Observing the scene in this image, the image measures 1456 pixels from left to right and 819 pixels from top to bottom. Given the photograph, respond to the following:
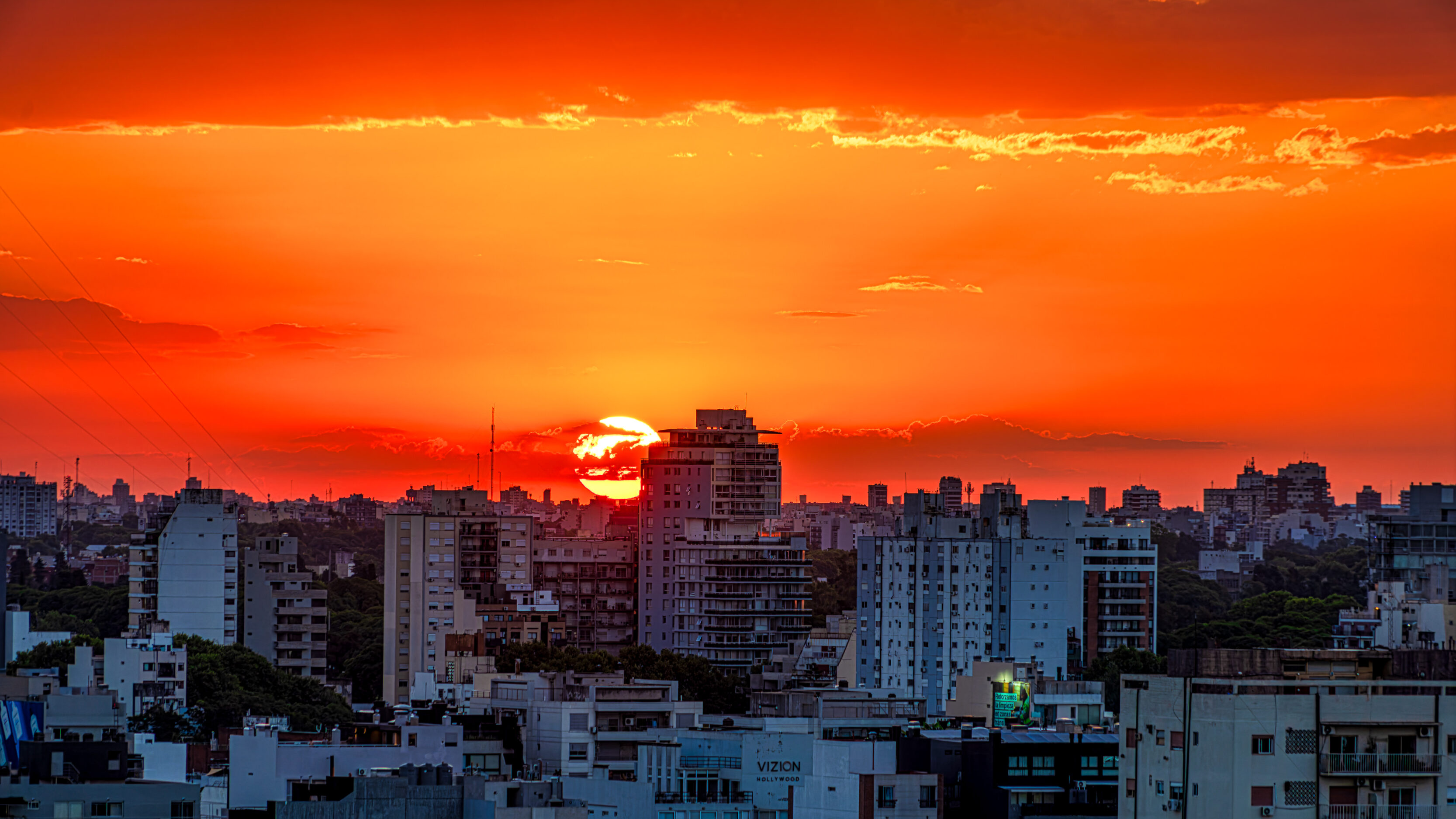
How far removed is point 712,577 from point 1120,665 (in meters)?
34.7

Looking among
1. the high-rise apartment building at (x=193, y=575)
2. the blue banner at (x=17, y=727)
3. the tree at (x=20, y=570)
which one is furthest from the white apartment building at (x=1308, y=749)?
the tree at (x=20, y=570)

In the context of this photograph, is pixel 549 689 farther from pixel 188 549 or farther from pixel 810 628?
pixel 810 628

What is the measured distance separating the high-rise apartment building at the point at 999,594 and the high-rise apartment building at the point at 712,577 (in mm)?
13632

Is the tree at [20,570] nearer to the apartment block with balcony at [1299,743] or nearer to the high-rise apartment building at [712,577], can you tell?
the high-rise apartment building at [712,577]

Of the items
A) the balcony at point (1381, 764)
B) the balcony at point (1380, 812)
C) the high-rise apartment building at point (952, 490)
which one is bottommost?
the balcony at point (1380, 812)

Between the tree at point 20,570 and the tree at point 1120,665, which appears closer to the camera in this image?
the tree at point 1120,665

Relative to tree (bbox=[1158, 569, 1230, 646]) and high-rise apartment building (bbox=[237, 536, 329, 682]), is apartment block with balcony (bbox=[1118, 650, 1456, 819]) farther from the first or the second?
tree (bbox=[1158, 569, 1230, 646])

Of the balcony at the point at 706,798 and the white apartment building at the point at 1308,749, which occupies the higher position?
the white apartment building at the point at 1308,749

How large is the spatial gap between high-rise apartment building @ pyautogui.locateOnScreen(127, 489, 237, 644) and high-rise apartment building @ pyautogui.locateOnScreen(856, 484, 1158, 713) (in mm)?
32566

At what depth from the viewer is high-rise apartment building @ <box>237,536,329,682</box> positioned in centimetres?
12706

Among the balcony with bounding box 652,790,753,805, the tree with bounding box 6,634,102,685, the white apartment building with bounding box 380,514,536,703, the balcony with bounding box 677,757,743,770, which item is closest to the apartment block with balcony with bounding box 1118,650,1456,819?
the balcony with bounding box 652,790,753,805

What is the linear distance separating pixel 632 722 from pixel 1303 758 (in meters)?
31.9

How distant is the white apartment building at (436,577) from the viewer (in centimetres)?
12081

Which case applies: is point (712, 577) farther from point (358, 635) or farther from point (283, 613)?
point (283, 613)
